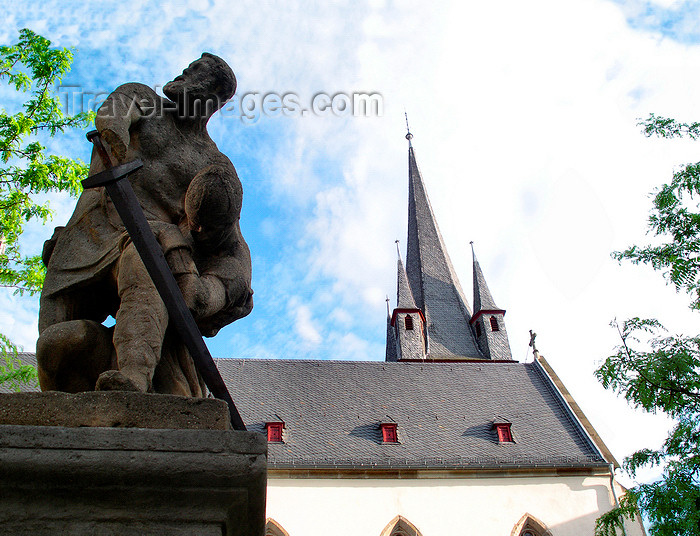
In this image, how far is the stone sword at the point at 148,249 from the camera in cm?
196

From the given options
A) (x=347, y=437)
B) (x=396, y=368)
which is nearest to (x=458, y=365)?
(x=396, y=368)

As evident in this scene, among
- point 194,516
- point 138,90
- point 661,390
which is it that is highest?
point 661,390

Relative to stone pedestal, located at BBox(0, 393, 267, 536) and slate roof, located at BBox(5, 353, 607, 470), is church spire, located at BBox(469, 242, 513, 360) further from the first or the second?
stone pedestal, located at BBox(0, 393, 267, 536)

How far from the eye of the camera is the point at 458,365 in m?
22.7

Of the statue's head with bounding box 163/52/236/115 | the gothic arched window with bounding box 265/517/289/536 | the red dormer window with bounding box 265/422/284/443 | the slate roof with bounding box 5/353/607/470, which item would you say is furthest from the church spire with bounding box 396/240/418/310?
the statue's head with bounding box 163/52/236/115

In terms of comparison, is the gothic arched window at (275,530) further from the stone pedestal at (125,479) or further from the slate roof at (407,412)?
the stone pedestal at (125,479)

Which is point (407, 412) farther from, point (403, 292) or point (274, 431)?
point (403, 292)

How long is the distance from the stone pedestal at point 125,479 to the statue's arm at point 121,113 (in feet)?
4.11

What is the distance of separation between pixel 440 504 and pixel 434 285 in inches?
855

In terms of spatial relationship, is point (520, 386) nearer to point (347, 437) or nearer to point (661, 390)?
point (347, 437)

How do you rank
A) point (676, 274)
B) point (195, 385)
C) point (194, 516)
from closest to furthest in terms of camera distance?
point (194, 516) < point (195, 385) < point (676, 274)

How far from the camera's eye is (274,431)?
17672 millimetres

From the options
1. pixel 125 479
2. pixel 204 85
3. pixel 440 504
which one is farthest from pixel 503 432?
pixel 125 479

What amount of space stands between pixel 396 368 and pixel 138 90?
20005mm
